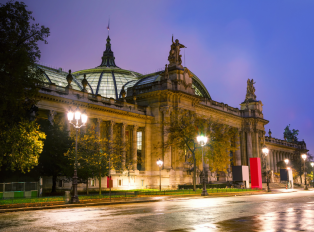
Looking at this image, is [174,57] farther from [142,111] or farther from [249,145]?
[249,145]

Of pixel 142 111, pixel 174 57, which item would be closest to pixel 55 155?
pixel 142 111

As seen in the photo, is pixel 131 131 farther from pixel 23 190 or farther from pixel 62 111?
pixel 23 190

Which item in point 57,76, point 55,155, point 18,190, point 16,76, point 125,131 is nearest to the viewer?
point 16,76

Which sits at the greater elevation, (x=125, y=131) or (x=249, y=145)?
(x=125, y=131)

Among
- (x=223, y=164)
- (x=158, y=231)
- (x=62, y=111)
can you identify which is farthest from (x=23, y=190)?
(x=223, y=164)

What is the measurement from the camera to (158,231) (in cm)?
1219

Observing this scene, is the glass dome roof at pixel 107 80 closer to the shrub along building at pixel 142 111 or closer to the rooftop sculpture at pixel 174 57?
the shrub along building at pixel 142 111

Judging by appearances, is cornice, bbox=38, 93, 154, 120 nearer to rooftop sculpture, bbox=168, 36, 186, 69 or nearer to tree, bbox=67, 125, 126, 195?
tree, bbox=67, 125, 126, 195

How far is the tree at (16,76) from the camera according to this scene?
25.3 metres

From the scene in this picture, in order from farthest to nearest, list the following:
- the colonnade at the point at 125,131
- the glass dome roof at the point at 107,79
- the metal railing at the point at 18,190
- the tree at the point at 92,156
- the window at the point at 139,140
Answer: the glass dome roof at the point at 107,79 < the window at the point at 139,140 < the colonnade at the point at 125,131 < the tree at the point at 92,156 < the metal railing at the point at 18,190

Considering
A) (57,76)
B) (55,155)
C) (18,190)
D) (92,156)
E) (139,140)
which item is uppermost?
(57,76)

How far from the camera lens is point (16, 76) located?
82.7 ft

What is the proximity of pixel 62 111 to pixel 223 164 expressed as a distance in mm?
26311

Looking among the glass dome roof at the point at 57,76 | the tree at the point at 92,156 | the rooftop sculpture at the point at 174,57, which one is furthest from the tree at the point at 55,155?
the glass dome roof at the point at 57,76
